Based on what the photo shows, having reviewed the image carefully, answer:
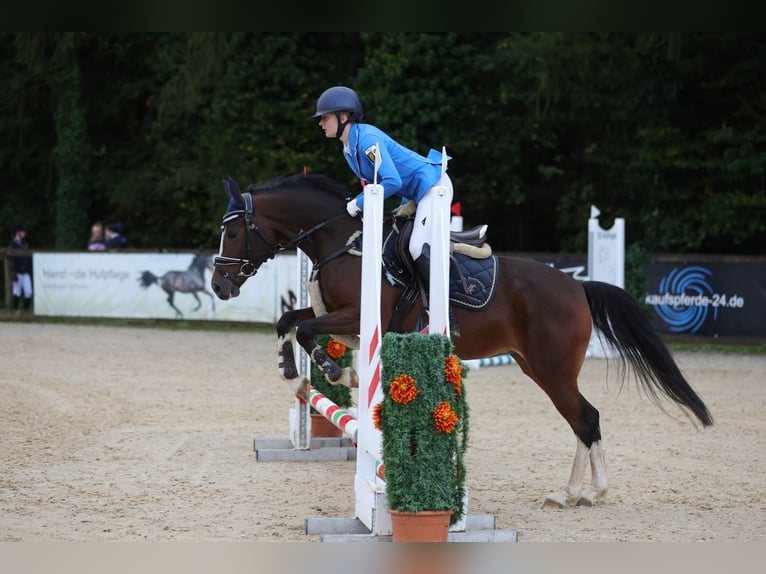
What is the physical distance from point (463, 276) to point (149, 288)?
1287 cm

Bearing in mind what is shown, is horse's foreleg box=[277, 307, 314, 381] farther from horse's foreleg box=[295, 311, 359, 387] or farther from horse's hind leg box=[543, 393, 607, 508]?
horse's hind leg box=[543, 393, 607, 508]

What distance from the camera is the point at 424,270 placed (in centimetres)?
601

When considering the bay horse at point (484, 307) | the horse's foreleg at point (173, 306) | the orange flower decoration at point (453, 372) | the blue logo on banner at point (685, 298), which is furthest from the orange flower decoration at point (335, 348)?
the horse's foreleg at point (173, 306)

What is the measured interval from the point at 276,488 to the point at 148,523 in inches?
50.4

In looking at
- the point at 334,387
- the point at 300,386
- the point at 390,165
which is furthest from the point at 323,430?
the point at 390,165

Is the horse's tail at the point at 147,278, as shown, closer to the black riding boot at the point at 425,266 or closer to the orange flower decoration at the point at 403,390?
the black riding boot at the point at 425,266

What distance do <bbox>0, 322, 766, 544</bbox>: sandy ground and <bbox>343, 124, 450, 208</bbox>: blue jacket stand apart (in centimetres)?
196

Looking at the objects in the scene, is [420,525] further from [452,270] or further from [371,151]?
[371,151]

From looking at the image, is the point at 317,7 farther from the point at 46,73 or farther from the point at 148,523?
the point at 46,73

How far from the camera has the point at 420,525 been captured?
188 inches

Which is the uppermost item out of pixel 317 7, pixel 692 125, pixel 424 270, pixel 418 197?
pixel 692 125

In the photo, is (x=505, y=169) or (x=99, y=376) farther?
(x=505, y=169)

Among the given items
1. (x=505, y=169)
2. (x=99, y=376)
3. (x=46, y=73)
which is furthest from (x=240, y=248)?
(x=46, y=73)

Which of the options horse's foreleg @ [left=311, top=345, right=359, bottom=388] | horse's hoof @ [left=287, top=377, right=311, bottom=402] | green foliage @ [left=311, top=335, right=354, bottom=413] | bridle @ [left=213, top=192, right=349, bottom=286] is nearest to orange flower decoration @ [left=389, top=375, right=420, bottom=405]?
horse's foreleg @ [left=311, top=345, right=359, bottom=388]
